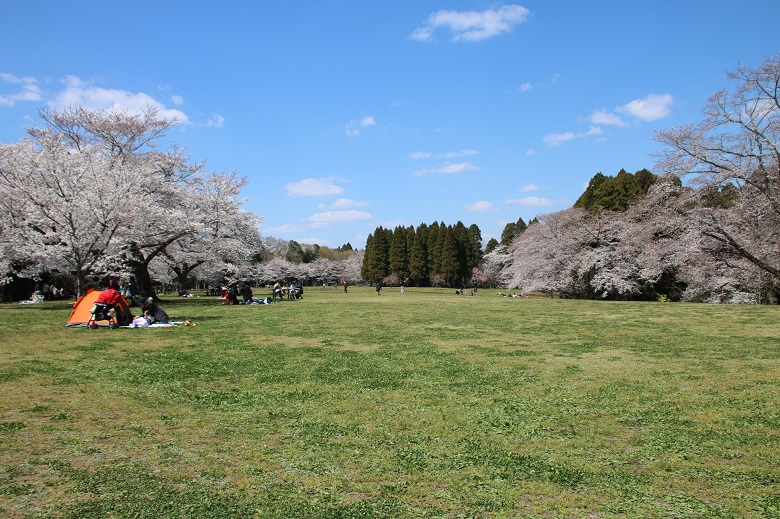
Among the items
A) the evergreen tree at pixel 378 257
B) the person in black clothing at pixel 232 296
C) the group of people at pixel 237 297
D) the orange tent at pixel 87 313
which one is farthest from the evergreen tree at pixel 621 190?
the evergreen tree at pixel 378 257

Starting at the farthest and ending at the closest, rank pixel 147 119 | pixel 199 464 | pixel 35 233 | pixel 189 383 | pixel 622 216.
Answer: pixel 622 216 → pixel 147 119 → pixel 35 233 → pixel 189 383 → pixel 199 464

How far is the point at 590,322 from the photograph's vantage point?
1644 cm

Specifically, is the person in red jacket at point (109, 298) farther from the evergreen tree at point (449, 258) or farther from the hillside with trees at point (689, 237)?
the evergreen tree at point (449, 258)

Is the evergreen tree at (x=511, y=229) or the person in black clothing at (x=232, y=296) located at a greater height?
the evergreen tree at (x=511, y=229)

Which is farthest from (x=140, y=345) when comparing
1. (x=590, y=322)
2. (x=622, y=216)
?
(x=622, y=216)

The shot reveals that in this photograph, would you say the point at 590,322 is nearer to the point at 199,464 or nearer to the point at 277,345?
the point at 277,345

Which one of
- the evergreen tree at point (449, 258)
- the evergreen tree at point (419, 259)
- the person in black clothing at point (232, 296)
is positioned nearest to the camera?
the person in black clothing at point (232, 296)

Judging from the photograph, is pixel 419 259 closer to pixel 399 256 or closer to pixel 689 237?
pixel 399 256

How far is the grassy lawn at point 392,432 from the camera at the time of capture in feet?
11.7

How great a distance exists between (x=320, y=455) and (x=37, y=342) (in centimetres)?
1040

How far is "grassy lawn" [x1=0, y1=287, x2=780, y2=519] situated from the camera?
3572mm

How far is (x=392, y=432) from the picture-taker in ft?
16.9

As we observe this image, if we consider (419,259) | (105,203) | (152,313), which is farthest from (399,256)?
(152,313)

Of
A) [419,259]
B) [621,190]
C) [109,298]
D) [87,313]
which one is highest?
[621,190]
